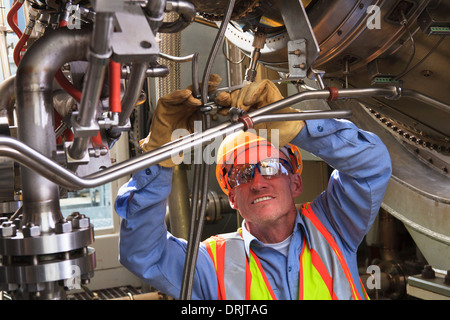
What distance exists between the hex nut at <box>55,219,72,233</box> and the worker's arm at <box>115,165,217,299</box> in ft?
1.87

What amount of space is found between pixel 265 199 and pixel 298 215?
13cm

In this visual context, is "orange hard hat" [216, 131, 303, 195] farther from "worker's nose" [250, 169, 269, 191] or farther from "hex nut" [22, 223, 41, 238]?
"hex nut" [22, 223, 41, 238]

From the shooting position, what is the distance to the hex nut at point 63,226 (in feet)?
2.09

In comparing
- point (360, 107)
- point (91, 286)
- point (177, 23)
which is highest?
point (177, 23)

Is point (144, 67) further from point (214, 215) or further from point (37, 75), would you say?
point (214, 215)

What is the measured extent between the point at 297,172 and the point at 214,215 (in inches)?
52.9

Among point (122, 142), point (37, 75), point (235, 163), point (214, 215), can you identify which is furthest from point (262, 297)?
point (122, 142)

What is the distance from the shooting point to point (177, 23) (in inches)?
31.8

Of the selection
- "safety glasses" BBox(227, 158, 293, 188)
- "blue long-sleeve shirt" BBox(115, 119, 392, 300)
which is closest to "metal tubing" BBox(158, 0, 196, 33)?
"blue long-sleeve shirt" BBox(115, 119, 392, 300)

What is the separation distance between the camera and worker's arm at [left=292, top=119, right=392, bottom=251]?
1203mm

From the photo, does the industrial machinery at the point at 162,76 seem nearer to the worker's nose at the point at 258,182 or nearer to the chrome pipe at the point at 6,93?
the chrome pipe at the point at 6,93

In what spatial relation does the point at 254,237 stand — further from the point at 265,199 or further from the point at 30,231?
the point at 30,231

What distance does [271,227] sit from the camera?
1.50 m

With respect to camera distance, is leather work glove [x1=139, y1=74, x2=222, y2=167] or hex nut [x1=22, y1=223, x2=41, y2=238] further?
leather work glove [x1=139, y1=74, x2=222, y2=167]
